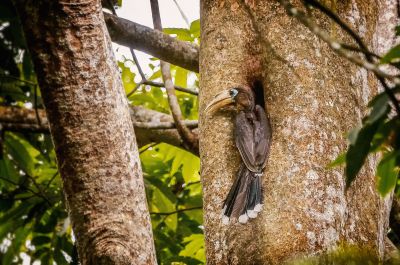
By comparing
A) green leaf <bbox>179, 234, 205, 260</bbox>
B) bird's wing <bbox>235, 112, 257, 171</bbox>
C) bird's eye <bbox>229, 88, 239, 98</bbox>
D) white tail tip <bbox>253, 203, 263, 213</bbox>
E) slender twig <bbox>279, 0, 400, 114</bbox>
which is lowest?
green leaf <bbox>179, 234, 205, 260</bbox>

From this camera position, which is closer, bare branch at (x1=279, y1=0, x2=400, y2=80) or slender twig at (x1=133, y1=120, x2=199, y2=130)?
bare branch at (x1=279, y1=0, x2=400, y2=80)

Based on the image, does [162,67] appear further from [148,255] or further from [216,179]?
[148,255]

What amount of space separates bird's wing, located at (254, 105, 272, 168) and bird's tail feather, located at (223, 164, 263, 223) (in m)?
0.07

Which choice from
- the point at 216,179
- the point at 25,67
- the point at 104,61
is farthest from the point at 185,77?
the point at 104,61

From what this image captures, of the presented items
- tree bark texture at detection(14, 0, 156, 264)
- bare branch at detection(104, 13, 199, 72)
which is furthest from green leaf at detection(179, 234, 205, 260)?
tree bark texture at detection(14, 0, 156, 264)

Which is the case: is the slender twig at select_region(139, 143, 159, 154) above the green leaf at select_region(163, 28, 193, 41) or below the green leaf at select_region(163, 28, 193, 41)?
below

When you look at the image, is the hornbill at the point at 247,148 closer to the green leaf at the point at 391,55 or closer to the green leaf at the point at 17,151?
the green leaf at the point at 391,55

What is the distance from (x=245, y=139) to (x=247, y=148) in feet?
0.24

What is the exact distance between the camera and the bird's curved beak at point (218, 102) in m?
2.38

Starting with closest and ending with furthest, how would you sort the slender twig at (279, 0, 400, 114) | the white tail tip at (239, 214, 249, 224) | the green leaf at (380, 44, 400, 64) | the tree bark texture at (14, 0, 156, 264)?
1. the slender twig at (279, 0, 400, 114)
2. the green leaf at (380, 44, 400, 64)
3. the tree bark texture at (14, 0, 156, 264)
4. the white tail tip at (239, 214, 249, 224)

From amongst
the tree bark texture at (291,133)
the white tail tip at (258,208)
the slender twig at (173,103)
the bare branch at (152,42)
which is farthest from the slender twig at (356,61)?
the slender twig at (173,103)

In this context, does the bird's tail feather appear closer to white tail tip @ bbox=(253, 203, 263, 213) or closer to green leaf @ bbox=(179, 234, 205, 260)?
white tail tip @ bbox=(253, 203, 263, 213)

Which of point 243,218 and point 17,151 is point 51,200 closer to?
point 17,151

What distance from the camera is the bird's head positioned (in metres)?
2.35
